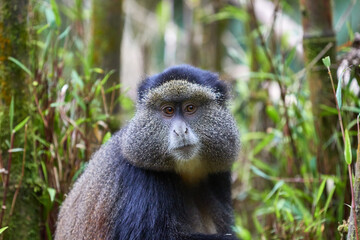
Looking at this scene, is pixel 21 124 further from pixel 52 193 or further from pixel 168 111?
pixel 168 111

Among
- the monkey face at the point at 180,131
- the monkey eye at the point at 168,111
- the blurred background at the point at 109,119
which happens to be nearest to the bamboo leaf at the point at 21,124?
the blurred background at the point at 109,119

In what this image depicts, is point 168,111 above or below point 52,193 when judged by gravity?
above

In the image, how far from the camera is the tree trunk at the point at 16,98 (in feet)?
11.7

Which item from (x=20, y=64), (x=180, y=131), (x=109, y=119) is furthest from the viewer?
(x=109, y=119)

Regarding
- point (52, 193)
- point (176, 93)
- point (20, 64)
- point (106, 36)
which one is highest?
point (106, 36)

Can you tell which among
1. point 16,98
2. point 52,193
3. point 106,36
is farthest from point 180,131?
point 106,36

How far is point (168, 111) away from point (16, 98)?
47.1 inches

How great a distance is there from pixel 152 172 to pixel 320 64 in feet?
6.72

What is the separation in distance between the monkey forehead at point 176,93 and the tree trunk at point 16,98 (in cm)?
103

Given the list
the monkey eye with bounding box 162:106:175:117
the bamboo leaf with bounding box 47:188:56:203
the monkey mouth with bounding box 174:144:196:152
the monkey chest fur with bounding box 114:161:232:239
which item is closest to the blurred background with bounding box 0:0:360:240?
the bamboo leaf with bounding box 47:188:56:203

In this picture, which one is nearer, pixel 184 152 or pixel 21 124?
pixel 184 152

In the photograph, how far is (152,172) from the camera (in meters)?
3.44

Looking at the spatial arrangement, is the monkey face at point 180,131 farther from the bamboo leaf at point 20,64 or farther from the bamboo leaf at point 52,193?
the bamboo leaf at point 20,64

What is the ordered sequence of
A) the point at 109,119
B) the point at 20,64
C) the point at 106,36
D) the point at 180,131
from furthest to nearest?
the point at 106,36
the point at 109,119
the point at 20,64
the point at 180,131
